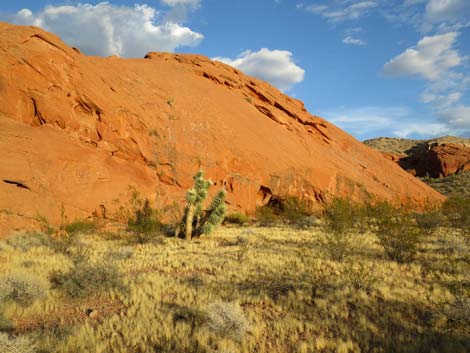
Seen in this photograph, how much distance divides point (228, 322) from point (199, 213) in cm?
1132

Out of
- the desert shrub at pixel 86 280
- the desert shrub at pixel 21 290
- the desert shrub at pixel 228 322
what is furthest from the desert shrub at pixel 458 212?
the desert shrub at pixel 21 290

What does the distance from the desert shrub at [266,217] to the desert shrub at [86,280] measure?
555 inches

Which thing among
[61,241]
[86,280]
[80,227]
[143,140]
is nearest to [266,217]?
[143,140]

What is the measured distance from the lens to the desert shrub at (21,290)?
629 centimetres

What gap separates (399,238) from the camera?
36.9 feet

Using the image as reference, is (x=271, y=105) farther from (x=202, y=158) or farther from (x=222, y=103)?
(x=202, y=158)

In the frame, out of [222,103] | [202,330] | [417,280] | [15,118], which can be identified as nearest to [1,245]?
[15,118]

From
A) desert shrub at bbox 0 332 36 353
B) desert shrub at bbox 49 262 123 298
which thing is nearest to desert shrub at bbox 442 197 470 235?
desert shrub at bbox 49 262 123 298

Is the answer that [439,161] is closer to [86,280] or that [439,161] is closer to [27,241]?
[27,241]

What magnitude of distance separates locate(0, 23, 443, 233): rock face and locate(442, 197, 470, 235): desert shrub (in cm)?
660

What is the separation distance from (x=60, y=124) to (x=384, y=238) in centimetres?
1518

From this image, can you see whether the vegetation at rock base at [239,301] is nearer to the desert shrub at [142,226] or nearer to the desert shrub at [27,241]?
the desert shrub at [27,241]

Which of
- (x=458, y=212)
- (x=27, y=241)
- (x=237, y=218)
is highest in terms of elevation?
(x=458, y=212)

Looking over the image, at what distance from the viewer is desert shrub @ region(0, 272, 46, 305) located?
6.29 meters
